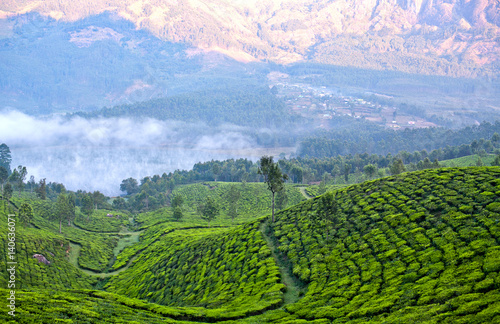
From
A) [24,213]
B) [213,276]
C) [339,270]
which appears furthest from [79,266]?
[339,270]

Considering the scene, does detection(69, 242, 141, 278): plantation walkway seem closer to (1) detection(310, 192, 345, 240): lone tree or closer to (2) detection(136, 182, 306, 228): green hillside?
(2) detection(136, 182, 306, 228): green hillside

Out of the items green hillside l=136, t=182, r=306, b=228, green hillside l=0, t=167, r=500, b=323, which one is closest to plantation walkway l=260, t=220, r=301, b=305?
green hillside l=0, t=167, r=500, b=323

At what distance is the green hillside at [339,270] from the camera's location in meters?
31.1

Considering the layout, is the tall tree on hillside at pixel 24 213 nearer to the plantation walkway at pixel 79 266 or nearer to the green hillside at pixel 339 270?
the plantation walkway at pixel 79 266

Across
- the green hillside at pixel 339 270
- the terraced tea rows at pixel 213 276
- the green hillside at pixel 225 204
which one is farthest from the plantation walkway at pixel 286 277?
the green hillside at pixel 225 204

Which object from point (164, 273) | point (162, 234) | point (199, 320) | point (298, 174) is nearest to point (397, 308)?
point (199, 320)

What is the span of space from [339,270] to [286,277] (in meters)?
7.61

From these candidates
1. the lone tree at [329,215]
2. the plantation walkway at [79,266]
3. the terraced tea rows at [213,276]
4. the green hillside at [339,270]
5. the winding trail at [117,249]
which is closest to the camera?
the green hillside at [339,270]

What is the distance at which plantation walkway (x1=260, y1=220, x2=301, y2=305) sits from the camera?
134ft

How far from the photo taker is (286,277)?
4597cm

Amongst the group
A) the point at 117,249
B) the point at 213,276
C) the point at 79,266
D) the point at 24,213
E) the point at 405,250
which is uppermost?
the point at 24,213

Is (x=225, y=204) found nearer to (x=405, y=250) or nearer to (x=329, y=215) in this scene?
(x=329, y=215)

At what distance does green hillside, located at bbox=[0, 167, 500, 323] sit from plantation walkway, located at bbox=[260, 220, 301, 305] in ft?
0.55

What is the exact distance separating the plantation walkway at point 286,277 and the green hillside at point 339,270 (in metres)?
0.17
